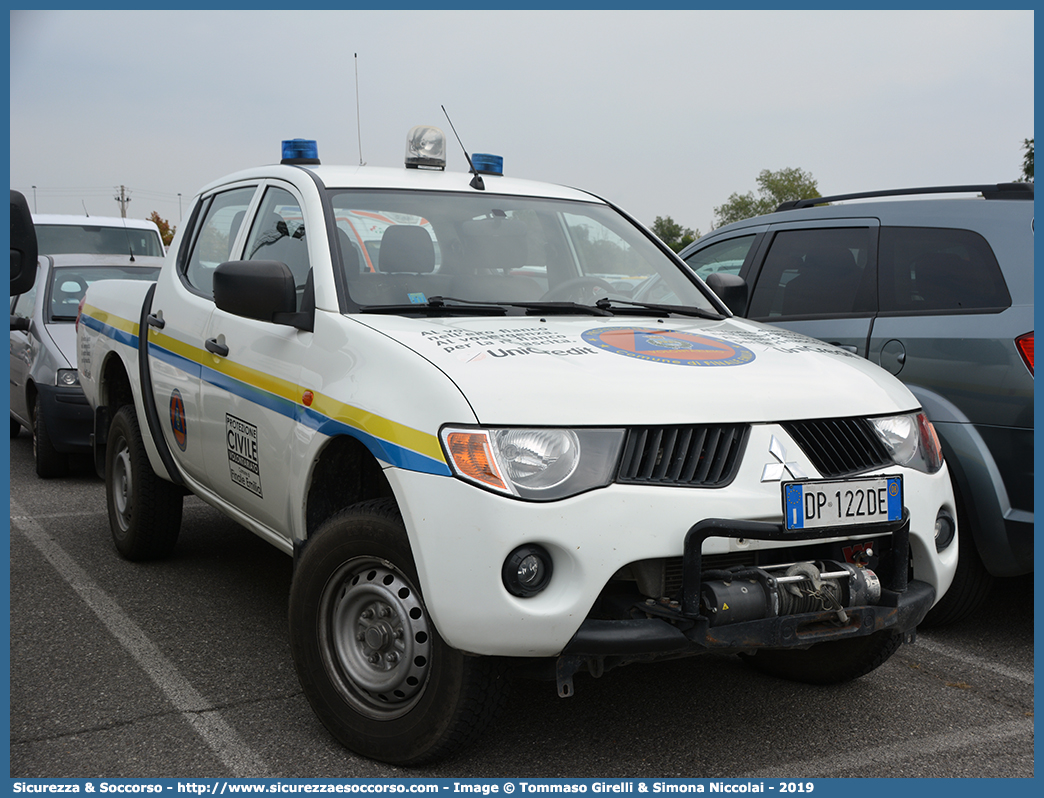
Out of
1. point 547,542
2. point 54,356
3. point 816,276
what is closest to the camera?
point 547,542

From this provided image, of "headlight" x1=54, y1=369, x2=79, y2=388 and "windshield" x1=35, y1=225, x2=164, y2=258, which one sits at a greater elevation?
"windshield" x1=35, y1=225, x2=164, y2=258

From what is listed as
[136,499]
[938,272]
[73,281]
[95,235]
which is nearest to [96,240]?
[95,235]

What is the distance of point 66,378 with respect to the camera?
7660 millimetres

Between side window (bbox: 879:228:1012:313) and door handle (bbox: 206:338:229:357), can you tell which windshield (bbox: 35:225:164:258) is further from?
side window (bbox: 879:228:1012:313)

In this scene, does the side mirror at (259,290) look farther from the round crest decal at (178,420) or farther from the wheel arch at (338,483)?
the round crest decal at (178,420)

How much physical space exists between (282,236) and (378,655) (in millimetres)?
1806

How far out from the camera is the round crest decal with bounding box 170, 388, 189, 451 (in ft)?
14.9

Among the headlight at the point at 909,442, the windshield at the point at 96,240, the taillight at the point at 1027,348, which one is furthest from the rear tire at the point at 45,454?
the taillight at the point at 1027,348

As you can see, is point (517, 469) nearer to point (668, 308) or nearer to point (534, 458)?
point (534, 458)

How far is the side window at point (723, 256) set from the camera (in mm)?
5793

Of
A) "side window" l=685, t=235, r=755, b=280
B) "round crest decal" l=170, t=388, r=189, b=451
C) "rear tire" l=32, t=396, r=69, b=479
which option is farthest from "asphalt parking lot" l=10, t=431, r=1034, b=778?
"rear tire" l=32, t=396, r=69, b=479

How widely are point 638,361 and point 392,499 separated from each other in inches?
32.8

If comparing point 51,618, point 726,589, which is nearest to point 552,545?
point 726,589

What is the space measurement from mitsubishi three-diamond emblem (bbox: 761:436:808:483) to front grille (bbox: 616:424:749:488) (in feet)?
0.29
